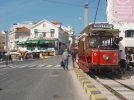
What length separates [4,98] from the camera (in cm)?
1215

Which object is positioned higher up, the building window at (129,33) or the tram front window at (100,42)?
the building window at (129,33)

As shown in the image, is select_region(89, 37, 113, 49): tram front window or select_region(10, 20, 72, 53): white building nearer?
select_region(89, 37, 113, 49): tram front window

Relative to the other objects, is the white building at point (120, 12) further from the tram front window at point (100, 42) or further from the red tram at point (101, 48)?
the tram front window at point (100, 42)

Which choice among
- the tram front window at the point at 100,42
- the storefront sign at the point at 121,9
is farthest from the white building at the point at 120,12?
the tram front window at the point at 100,42

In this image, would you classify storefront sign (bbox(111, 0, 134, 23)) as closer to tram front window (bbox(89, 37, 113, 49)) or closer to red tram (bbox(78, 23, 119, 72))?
red tram (bbox(78, 23, 119, 72))

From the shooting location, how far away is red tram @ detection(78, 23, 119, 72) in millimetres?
20344

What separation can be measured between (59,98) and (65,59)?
609 inches

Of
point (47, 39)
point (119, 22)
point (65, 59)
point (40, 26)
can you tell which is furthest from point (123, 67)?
point (40, 26)

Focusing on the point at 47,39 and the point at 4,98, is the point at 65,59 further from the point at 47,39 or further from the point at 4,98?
the point at 47,39

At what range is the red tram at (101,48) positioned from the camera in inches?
801

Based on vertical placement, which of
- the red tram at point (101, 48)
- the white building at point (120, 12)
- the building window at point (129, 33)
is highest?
the white building at point (120, 12)

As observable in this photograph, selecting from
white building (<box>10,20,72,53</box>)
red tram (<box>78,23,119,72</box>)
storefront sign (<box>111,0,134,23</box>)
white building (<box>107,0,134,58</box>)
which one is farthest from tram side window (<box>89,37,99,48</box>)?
white building (<box>10,20,72,53</box>)

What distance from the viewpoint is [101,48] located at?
67.5 ft

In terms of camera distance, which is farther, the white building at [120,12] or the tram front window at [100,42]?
the white building at [120,12]
